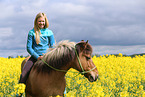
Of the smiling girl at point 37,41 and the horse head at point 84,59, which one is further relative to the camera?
the smiling girl at point 37,41

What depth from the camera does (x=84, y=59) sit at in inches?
123

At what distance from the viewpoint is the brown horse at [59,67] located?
10.3 feet

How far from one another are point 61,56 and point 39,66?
1.90ft

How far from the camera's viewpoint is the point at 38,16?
13.8ft

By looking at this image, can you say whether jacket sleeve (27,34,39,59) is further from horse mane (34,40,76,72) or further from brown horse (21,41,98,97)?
horse mane (34,40,76,72)

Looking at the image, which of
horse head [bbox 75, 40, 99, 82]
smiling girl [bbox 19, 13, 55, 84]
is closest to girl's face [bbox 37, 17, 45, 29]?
smiling girl [bbox 19, 13, 55, 84]

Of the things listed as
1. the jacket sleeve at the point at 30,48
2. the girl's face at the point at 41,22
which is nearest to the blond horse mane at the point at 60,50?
the jacket sleeve at the point at 30,48

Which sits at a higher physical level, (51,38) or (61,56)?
(51,38)

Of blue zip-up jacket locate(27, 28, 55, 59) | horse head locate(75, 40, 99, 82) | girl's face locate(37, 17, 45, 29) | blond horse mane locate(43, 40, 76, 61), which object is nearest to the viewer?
horse head locate(75, 40, 99, 82)

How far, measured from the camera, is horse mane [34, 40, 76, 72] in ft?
10.4

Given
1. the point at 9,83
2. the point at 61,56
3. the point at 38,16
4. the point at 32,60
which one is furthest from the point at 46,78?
the point at 9,83

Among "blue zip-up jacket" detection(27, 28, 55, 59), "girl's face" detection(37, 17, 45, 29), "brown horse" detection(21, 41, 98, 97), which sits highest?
"girl's face" detection(37, 17, 45, 29)

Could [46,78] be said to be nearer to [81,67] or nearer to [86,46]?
[81,67]

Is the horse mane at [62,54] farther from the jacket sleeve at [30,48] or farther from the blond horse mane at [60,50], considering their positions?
the jacket sleeve at [30,48]
